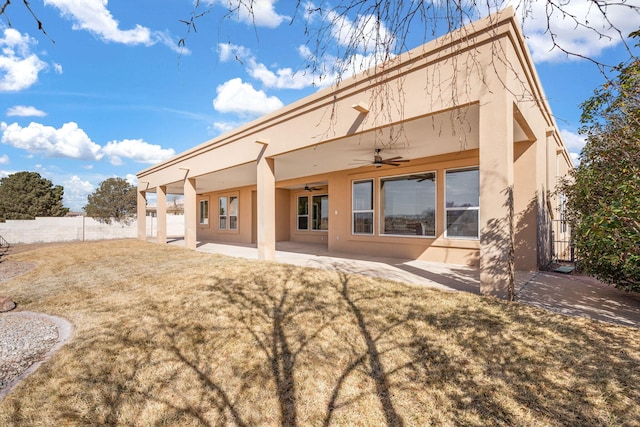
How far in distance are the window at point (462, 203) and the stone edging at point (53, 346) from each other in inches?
320

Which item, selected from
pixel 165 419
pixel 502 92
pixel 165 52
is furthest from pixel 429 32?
pixel 165 419

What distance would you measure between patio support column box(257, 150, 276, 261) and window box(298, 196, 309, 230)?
20.6 feet

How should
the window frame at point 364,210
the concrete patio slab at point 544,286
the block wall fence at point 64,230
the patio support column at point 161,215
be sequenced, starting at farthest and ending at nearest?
the block wall fence at point 64,230 < the patio support column at point 161,215 < the window frame at point 364,210 < the concrete patio slab at point 544,286

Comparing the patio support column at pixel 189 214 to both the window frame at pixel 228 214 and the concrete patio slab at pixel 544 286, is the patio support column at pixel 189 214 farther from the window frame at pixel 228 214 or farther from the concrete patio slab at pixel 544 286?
the concrete patio slab at pixel 544 286

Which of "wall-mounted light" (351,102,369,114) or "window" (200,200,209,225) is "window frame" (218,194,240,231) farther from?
"wall-mounted light" (351,102,369,114)

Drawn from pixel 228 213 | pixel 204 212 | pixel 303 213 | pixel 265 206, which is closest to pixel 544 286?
pixel 265 206

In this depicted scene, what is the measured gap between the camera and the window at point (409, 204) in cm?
859

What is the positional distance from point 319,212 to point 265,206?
6.20 metres

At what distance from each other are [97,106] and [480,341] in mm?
17128

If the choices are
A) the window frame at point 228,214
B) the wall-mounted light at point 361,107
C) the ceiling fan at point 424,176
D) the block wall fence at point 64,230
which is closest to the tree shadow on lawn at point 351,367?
the wall-mounted light at point 361,107

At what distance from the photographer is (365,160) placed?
8.98 metres

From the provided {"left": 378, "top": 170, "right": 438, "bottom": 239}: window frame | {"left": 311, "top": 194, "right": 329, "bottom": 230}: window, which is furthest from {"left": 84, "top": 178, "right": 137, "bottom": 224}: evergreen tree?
{"left": 378, "top": 170, "right": 438, "bottom": 239}: window frame

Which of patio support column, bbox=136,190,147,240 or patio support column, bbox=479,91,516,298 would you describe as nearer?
patio support column, bbox=479,91,516,298

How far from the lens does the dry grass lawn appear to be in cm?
224
